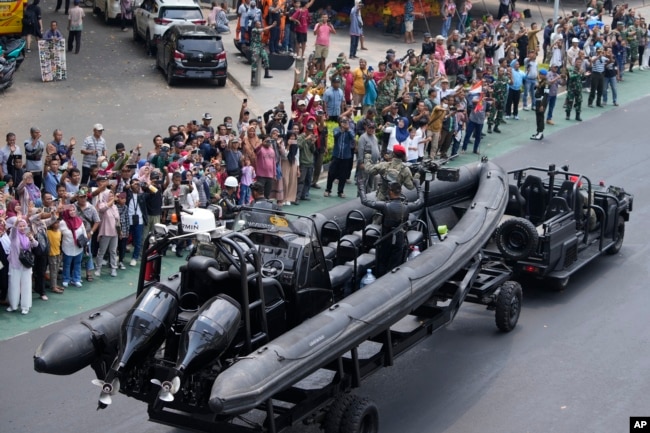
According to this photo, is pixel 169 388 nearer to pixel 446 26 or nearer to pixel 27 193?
pixel 27 193

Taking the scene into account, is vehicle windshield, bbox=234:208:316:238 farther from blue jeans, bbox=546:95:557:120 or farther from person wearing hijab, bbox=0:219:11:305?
blue jeans, bbox=546:95:557:120

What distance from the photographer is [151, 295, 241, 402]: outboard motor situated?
32.5ft

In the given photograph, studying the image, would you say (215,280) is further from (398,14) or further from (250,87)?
(398,14)

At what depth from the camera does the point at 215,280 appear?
10609 mm

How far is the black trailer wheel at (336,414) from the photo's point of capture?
11.1 meters

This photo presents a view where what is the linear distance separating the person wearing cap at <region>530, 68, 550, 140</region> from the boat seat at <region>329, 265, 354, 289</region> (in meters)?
13.0

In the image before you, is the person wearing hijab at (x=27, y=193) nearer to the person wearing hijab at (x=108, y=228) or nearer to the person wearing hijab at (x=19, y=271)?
the person wearing hijab at (x=108, y=228)

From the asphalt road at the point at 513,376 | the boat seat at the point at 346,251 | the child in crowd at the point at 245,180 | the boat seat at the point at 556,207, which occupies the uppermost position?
the boat seat at the point at 346,251

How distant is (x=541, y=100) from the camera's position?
81.0 feet

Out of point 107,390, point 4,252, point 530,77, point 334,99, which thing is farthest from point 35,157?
point 530,77

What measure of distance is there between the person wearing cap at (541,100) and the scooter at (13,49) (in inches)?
477

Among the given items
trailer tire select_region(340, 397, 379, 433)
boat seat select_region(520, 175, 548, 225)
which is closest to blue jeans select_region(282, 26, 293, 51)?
boat seat select_region(520, 175, 548, 225)

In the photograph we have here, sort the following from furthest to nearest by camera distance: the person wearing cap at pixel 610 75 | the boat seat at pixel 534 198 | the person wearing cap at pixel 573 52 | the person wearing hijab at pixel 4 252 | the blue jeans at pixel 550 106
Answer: the person wearing cap at pixel 573 52 → the person wearing cap at pixel 610 75 → the blue jeans at pixel 550 106 → the boat seat at pixel 534 198 → the person wearing hijab at pixel 4 252

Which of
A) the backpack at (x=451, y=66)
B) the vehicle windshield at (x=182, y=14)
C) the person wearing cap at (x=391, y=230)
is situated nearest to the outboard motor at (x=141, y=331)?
the person wearing cap at (x=391, y=230)
